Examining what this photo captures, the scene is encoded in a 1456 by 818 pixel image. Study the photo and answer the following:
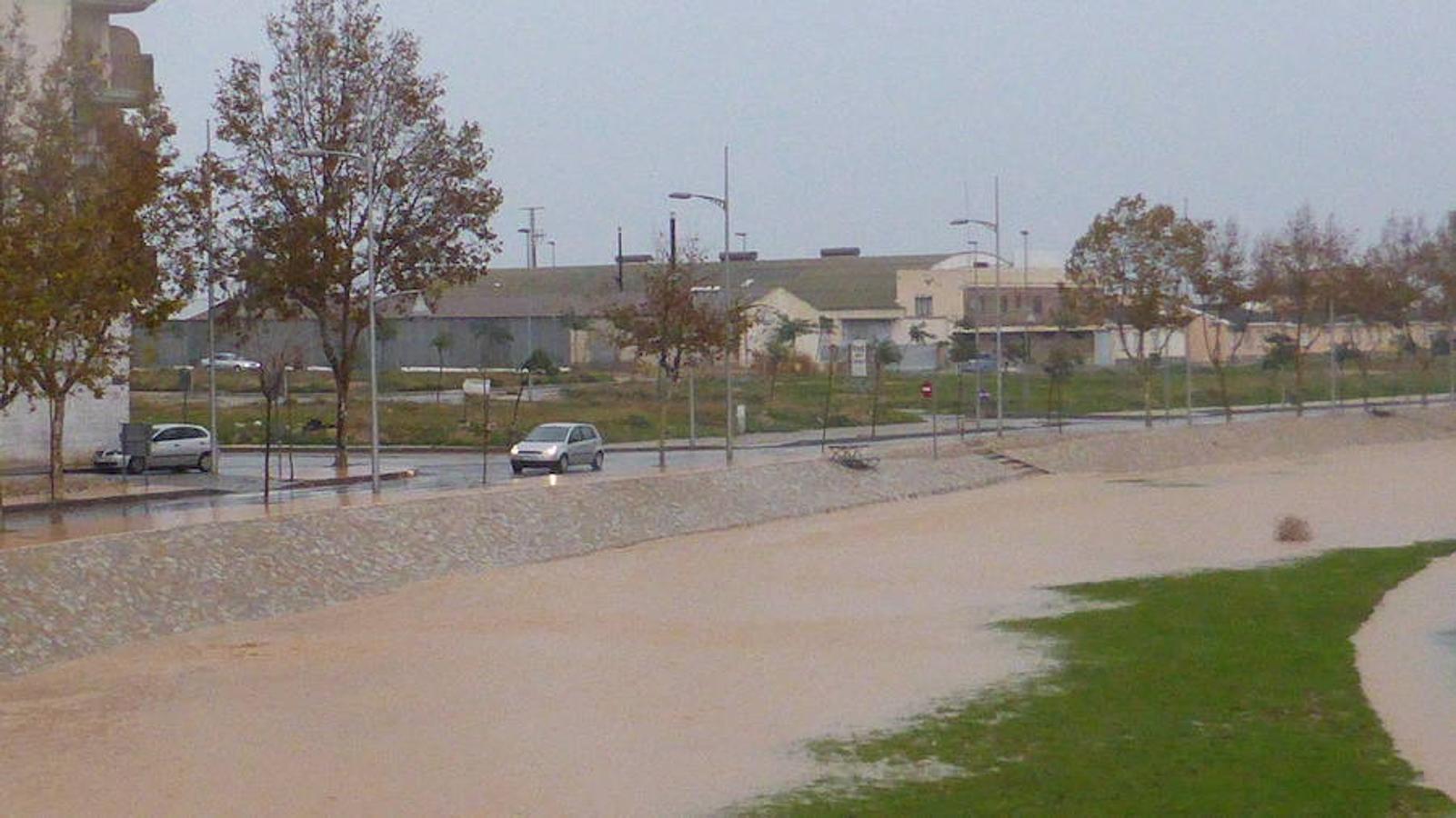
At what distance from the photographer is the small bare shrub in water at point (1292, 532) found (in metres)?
43.3

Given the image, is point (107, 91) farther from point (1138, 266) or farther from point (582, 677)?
point (1138, 266)

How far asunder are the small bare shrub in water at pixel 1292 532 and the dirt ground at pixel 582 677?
41 cm

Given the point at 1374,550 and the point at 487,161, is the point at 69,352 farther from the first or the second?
the point at 1374,550

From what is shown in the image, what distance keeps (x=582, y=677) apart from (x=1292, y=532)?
21.6m

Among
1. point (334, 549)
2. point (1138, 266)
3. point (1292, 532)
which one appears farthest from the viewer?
point (1138, 266)

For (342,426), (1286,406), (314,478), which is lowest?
(314,478)

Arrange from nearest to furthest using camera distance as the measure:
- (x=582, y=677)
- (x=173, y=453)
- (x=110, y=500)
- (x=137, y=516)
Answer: (x=582, y=677) → (x=137, y=516) → (x=110, y=500) → (x=173, y=453)

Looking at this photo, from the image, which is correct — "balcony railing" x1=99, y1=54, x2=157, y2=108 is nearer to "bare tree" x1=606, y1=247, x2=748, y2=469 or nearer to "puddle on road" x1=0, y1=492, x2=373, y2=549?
"bare tree" x1=606, y1=247, x2=748, y2=469

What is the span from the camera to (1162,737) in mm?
20781

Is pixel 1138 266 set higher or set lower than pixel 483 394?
higher

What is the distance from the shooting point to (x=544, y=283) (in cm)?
13025

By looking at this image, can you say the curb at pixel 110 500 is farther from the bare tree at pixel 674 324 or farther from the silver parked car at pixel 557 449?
the bare tree at pixel 674 324

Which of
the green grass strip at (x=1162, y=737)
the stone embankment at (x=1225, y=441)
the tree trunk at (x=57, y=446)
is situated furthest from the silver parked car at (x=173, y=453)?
the green grass strip at (x=1162, y=737)

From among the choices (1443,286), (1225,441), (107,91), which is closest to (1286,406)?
(1443,286)
